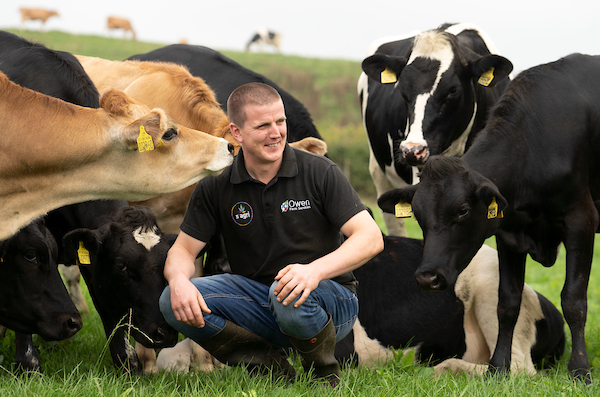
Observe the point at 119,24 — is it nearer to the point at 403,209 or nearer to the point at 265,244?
the point at 403,209

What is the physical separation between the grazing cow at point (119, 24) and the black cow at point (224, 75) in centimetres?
4282

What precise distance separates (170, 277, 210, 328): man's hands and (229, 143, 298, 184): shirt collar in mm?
698

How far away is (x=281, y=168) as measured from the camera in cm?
393

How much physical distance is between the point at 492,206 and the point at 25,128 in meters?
2.84

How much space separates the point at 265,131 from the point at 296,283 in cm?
94

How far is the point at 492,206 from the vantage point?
436 centimetres

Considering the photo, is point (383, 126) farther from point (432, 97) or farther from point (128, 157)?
point (128, 157)

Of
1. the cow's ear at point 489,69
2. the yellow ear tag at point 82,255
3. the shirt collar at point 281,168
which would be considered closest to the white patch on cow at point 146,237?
the yellow ear tag at point 82,255

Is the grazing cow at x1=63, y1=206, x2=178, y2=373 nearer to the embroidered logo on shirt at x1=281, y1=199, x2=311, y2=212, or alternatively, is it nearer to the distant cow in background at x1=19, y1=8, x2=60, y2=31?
the embroidered logo on shirt at x1=281, y1=199, x2=311, y2=212

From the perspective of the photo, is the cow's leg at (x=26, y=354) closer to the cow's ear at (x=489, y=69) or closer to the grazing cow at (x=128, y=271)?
the grazing cow at (x=128, y=271)

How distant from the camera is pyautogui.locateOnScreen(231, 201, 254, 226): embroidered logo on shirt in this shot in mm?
3930

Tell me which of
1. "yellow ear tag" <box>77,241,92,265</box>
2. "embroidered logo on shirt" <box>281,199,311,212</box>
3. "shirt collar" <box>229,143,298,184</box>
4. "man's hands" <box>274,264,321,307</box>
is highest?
"shirt collar" <box>229,143,298,184</box>

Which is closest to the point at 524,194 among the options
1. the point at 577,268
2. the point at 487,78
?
the point at 577,268

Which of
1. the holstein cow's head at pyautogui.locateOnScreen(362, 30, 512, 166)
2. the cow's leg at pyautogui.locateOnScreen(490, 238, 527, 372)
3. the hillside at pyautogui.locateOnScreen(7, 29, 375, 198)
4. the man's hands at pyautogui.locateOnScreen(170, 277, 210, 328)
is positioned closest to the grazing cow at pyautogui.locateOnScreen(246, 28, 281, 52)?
the hillside at pyautogui.locateOnScreen(7, 29, 375, 198)
